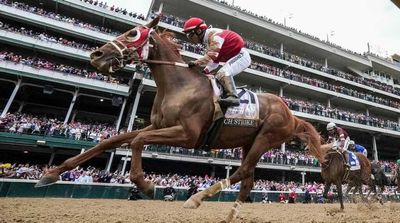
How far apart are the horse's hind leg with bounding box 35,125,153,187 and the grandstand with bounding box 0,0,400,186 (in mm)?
12981

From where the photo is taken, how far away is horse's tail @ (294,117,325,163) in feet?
19.5

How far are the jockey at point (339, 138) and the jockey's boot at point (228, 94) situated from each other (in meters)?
6.75

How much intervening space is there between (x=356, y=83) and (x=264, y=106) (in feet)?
141

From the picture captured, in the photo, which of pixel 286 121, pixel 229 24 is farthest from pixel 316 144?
pixel 229 24

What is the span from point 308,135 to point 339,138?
16.5 ft

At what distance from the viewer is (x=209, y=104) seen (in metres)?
4.46

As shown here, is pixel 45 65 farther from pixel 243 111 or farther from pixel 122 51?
pixel 243 111

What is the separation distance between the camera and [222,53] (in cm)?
495

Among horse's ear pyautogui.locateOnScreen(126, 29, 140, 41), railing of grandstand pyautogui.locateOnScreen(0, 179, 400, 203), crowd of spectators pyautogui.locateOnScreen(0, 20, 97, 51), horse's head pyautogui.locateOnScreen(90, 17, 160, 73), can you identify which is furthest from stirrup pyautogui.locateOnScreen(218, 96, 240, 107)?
crowd of spectators pyautogui.locateOnScreen(0, 20, 97, 51)

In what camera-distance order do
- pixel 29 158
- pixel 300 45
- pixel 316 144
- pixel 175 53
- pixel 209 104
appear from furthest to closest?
pixel 300 45
pixel 29 158
pixel 316 144
pixel 175 53
pixel 209 104

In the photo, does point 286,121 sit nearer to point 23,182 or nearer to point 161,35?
point 161,35

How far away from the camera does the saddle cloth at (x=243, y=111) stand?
460 cm

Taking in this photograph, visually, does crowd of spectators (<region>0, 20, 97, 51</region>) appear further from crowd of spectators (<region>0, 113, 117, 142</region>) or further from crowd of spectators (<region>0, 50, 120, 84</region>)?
crowd of spectators (<region>0, 113, 117, 142</region>)

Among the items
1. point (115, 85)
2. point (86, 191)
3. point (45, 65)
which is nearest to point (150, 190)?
point (86, 191)
